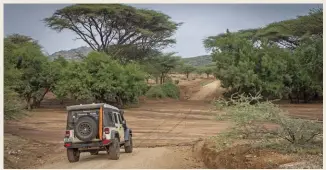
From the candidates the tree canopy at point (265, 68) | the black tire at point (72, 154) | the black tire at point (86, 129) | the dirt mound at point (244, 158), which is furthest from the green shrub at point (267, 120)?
the tree canopy at point (265, 68)

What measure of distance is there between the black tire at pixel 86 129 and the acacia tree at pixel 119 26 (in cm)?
2646

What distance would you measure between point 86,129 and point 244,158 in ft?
14.0

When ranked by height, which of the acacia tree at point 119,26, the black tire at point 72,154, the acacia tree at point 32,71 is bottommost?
the black tire at point 72,154

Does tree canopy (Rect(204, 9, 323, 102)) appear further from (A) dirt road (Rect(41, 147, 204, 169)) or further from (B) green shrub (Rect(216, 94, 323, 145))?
(B) green shrub (Rect(216, 94, 323, 145))

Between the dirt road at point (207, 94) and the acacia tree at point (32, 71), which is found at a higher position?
the acacia tree at point (32, 71)

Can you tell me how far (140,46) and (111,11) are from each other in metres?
6.40

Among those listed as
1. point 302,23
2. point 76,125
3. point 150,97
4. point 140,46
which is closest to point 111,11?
point 140,46

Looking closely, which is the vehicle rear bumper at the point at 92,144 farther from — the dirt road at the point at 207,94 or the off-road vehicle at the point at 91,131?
the dirt road at the point at 207,94

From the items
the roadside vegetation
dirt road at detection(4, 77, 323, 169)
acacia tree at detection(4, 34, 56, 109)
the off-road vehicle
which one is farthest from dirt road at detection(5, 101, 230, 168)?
acacia tree at detection(4, 34, 56, 109)

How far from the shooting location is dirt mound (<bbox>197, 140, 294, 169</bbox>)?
10.9m

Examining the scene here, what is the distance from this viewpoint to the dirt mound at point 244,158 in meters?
10.9

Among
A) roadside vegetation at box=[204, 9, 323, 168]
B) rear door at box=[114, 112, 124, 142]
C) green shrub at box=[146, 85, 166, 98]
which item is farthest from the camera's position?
green shrub at box=[146, 85, 166, 98]

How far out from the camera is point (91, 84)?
3266 centimetres

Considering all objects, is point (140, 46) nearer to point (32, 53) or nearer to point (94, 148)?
point (32, 53)
